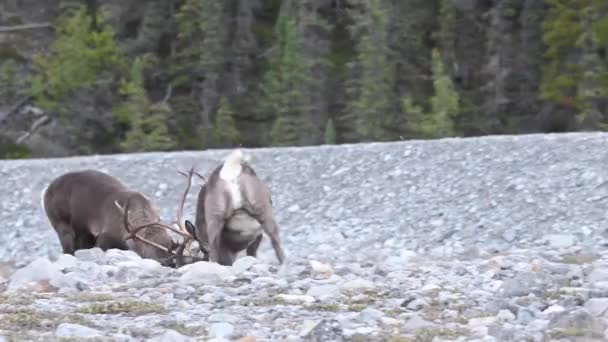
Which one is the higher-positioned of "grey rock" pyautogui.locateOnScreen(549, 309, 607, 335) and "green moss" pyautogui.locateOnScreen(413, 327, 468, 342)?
"grey rock" pyautogui.locateOnScreen(549, 309, 607, 335)

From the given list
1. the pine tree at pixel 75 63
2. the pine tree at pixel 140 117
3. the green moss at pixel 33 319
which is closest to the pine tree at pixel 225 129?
the pine tree at pixel 140 117

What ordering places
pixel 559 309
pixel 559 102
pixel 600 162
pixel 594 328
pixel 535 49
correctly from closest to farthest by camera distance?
pixel 594 328 → pixel 559 309 → pixel 600 162 → pixel 559 102 → pixel 535 49

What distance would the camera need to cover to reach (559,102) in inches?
1384

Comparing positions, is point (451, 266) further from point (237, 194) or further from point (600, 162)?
point (600, 162)

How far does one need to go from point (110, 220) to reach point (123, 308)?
464 centimetres

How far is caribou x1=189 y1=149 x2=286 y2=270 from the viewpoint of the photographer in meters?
10.5

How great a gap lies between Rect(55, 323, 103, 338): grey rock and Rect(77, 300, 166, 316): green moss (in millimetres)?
693

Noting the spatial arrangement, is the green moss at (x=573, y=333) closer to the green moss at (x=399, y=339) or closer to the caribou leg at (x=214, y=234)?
the green moss at (x=399, y=339)

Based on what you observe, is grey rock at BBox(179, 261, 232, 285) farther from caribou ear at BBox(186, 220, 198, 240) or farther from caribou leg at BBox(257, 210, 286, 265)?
caribou ear at BBox(186, 220, 198, 240)

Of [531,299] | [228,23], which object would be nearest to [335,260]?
[531,299]

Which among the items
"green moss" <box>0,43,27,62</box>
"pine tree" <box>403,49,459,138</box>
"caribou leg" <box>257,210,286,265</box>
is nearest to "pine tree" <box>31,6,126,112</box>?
"green moss" <box>0,43,27,62</box>

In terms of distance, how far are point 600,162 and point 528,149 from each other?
1323 millimetres

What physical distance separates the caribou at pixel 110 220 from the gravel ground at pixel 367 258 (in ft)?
2.29

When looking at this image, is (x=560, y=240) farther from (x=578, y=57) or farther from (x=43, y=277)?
(x=578, y=57)
